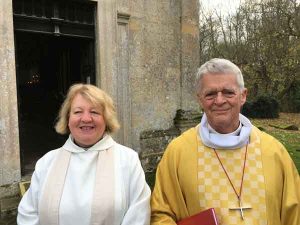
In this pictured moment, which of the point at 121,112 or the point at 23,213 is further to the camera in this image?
the point at 121,112

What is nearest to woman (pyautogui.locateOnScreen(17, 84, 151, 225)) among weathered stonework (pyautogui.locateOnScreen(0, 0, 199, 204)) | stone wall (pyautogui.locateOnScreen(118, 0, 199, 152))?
weathered stonework (pyautogui.locateOnScreen(0, 0, 199, 204))

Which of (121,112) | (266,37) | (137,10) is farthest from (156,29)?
(266,37)

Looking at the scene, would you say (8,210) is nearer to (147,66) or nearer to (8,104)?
(8,104)

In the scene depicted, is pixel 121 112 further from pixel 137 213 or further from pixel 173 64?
pixel 137 213

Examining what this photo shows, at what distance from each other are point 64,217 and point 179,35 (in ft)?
20.4

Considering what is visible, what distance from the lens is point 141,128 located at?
7.50 meters

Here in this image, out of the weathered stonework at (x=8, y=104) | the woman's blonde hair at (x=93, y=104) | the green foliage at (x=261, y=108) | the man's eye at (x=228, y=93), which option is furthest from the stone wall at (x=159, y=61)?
the green foliage at (x=261, y=108)

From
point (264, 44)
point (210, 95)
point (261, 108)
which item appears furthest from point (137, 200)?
point (264, 44)

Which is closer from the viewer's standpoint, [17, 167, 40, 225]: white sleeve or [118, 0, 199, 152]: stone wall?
[17, 167, 40, 225]: white sleeve

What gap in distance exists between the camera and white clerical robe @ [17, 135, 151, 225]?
232cm

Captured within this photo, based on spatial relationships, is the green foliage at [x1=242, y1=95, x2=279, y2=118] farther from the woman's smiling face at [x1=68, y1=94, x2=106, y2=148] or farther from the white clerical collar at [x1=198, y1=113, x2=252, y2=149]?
the woman's smiling face at [x1=68, y1=94, x2=106, y2=148]

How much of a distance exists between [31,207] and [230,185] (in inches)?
49.9

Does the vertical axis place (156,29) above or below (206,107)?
above

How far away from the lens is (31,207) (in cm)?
245
